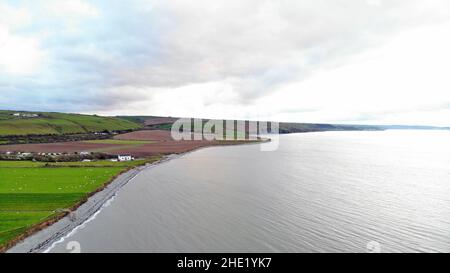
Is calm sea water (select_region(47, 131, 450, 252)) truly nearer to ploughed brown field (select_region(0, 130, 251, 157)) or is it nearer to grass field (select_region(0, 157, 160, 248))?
grass field (select_region(0, 157, 160, 248))

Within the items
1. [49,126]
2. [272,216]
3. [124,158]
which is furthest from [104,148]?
[272,216]

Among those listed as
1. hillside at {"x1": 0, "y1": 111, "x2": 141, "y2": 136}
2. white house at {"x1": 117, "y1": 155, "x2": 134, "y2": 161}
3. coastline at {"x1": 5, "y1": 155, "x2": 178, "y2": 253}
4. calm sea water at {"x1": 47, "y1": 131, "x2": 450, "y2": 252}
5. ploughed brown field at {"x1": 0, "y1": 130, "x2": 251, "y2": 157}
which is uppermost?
hillside at {"x1": 0, "y1": 111, "x2": 141, "y2": 136}

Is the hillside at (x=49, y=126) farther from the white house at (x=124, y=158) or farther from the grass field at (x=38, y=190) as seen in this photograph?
the grass field at (x=38, y=190)

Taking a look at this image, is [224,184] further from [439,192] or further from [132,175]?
[439,192]

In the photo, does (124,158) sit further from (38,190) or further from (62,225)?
(62,225)

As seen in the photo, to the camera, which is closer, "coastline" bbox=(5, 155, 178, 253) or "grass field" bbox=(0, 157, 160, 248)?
"coastline" bbox=(5, 155, 178, 253)

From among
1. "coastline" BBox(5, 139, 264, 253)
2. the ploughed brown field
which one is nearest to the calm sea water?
"coastline" BBox(5, 139, 264, 253)

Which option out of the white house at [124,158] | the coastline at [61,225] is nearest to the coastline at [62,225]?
the coastline at [61,225]

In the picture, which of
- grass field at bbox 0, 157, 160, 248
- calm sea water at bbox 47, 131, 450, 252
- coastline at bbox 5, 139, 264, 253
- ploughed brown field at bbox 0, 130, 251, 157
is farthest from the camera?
ploughed brown field at bbox 0, 130, 251, 157
